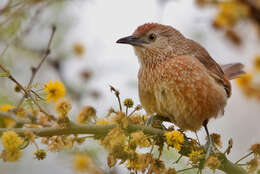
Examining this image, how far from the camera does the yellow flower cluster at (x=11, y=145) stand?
205cm

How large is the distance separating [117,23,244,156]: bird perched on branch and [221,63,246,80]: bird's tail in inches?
21.0

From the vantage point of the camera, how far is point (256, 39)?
207 inches

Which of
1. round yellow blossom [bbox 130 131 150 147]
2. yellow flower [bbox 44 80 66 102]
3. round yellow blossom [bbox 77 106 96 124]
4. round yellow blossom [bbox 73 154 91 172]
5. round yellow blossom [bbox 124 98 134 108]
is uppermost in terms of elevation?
yellow flower [bbox 44 80 66 102]

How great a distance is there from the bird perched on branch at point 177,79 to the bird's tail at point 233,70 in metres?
0.53

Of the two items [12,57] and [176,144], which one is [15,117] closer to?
[176,144]

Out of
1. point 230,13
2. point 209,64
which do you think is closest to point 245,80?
point 230,13

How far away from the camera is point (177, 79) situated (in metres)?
3.73

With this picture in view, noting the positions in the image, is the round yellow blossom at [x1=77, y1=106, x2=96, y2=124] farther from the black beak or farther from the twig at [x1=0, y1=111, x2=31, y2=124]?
the black beak

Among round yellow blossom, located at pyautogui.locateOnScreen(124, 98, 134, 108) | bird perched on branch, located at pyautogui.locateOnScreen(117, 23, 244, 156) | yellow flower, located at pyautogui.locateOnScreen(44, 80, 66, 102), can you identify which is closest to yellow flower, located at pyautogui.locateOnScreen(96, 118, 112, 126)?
round yellow blossom, located at pyautogui.locateOnScreen(124, 98, 134, 108)

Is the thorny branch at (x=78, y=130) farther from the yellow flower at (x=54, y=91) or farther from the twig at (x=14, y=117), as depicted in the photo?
the yellow flower at (x=54, y=91)

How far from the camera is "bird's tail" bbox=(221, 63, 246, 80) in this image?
4.92 meters

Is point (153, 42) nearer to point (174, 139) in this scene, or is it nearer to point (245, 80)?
point (245, 80)

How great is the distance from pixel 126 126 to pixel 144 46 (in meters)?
2.01

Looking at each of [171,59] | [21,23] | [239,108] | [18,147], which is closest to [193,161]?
[18,147]
